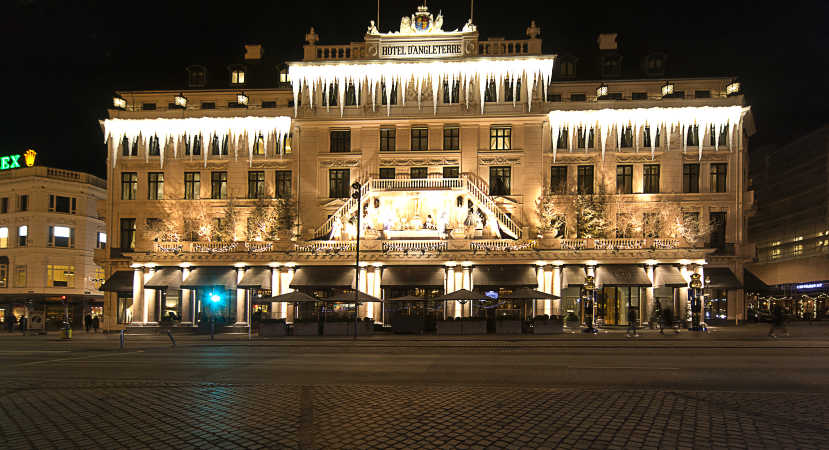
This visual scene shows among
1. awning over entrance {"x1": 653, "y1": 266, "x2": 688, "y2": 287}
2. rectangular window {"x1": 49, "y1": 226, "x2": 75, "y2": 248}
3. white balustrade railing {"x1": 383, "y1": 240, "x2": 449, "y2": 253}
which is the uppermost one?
rectangular window {"x1": 49, "y1": 226, "x2": 75, "y2": 248}

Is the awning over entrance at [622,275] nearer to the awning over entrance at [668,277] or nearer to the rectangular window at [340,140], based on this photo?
the awning over entrance at [668,277]

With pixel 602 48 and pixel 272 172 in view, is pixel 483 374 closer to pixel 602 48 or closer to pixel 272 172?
pixel 272 172

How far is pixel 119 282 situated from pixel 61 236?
14748mm

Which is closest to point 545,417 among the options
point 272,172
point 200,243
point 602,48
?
point 200,243

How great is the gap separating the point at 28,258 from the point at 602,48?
2288 inches

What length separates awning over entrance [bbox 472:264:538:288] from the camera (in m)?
43.6

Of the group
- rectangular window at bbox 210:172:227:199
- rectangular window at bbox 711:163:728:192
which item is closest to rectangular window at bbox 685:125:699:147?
rectangular window at bbox 711:163:728:192

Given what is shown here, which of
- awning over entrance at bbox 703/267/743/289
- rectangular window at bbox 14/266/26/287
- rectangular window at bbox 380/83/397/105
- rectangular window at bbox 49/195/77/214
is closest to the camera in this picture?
awning over entrance at bbox 703/267/743/289

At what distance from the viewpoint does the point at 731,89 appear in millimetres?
50500

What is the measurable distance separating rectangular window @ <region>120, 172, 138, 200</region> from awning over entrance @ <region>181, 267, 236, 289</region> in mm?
12329

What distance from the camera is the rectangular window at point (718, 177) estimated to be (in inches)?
1989

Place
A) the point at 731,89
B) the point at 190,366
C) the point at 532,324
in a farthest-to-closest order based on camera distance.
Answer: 1. the point at 731,89
2. the point at 532,324
3. the point at 190,366

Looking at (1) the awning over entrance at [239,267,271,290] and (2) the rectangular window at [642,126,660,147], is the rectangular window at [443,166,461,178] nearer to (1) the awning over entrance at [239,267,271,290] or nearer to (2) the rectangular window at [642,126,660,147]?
(2) the rectangular window at [642,126,660,147]

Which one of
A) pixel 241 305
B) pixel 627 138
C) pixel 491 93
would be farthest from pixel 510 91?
pixel 241 305
